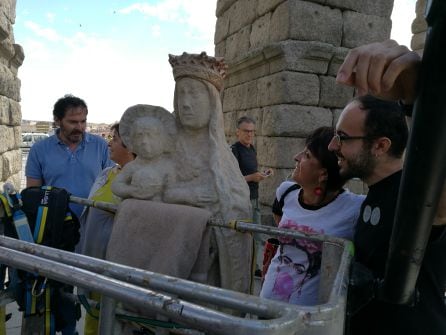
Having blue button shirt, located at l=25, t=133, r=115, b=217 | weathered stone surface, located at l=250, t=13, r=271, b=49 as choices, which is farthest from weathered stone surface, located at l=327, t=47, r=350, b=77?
blue button shirt, located at l=25, t=133, r=115, b=217

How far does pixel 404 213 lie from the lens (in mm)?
594

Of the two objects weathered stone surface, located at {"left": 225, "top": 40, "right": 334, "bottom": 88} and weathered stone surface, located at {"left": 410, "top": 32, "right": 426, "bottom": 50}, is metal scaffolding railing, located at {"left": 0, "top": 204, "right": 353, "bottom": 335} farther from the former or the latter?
weathered stone surface, located at {"left": 410, "top": 32, "right": 426, "bottom": 50}

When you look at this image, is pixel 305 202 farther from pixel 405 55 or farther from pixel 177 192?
pixel 405 55

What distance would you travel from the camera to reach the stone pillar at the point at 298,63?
17.7 ft

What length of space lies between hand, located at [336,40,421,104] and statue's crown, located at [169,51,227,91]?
137 centimetres

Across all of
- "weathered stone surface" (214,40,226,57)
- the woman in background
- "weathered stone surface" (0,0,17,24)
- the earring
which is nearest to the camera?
the earring

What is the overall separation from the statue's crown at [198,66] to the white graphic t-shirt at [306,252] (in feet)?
2.77

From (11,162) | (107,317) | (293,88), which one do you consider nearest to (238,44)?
(293,88)

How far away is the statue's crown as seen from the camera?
77.6 inches

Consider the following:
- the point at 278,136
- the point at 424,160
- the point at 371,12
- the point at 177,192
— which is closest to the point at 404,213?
the point at 424,160

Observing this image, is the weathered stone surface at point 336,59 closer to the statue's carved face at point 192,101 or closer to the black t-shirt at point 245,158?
the black t-shirt at point 245,158

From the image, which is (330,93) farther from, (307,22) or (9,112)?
(9,112)

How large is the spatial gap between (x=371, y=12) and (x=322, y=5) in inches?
34.7

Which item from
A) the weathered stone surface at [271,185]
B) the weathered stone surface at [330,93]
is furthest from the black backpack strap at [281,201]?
the weathered stone surface at [330,93]
